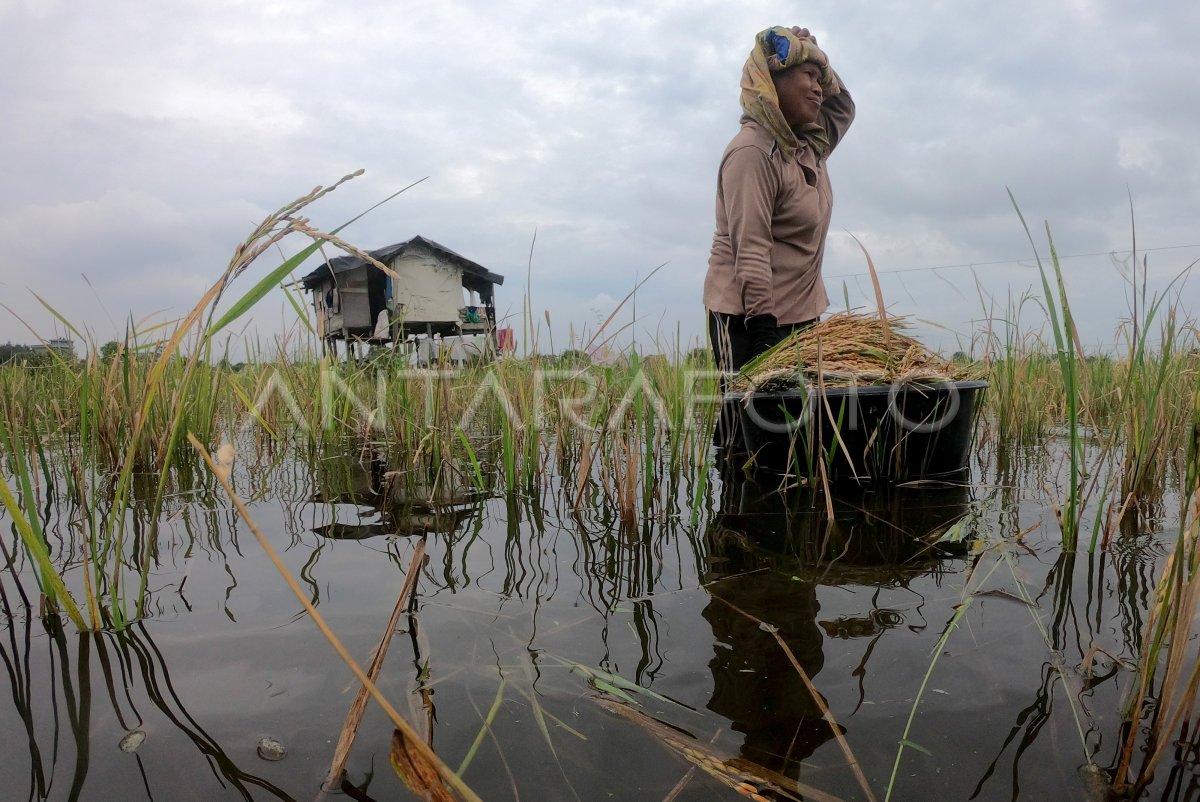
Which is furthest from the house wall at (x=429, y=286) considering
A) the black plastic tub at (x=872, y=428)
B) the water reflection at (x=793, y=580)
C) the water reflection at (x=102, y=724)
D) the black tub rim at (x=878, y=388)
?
the water reflection at (x=102, y=724)

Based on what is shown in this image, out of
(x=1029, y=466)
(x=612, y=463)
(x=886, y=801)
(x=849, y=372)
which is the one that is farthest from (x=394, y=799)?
(x=1029, y=466)

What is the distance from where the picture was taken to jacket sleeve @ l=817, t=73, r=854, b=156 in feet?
10.6

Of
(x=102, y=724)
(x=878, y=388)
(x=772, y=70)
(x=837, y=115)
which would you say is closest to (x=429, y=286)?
(x=837, y=115)

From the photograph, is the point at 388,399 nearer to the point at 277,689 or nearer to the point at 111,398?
the point at 111,398

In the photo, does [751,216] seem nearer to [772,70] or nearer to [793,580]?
[772,70]

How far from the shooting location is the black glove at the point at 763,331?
2.89m

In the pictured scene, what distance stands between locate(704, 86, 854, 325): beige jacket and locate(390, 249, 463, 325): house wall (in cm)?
1185

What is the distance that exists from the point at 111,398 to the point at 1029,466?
3832 mm

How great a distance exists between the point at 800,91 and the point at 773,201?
46 cm

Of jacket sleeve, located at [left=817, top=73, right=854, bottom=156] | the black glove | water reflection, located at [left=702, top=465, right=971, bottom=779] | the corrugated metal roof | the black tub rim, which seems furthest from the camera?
the corrugated metal roof

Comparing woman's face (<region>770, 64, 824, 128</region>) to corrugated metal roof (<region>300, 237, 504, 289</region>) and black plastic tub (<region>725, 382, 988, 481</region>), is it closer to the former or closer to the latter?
black plastic tub (<region>725, 382, 988, 481</region>)

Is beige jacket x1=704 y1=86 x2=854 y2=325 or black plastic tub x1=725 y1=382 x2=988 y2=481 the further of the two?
beige jacket x1=704 y1=86 x2=854 y2=325

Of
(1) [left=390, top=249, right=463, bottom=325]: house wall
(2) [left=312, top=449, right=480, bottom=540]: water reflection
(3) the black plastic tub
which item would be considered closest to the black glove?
(3) the black plastic tub

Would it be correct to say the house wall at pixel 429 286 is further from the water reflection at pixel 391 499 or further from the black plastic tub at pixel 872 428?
the black plastic tub at pixel 872 428
